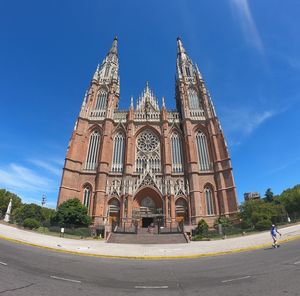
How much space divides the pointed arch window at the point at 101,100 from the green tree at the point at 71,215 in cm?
2397

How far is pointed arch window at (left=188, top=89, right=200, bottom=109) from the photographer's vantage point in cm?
4928

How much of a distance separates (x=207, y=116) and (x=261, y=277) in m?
41.9

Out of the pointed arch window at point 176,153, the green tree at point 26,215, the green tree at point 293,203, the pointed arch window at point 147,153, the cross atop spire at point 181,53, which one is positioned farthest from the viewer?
the cross atop spire at point 181,53

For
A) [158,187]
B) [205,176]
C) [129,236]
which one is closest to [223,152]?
[205,176]

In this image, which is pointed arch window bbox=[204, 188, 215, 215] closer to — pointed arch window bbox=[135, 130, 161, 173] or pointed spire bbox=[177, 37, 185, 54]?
pointed arch window bbox=[135, 130, 161, 173]

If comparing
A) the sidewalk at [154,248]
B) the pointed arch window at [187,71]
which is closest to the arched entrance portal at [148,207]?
the sidewalk at [154,248]

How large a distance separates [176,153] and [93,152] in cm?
1683

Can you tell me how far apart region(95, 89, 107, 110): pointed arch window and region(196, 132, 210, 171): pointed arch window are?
22079 millimetres

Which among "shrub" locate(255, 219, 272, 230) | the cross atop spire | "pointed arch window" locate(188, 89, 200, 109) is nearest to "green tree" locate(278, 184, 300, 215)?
"shrub" locate(255, 219, 272, 230)

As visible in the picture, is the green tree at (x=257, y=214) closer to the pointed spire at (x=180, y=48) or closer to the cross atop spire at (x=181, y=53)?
the cross atop spire at (x=181, y=53)

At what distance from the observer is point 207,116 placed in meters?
46.0

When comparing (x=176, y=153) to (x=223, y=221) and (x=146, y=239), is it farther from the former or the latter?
(x=146, y=239)

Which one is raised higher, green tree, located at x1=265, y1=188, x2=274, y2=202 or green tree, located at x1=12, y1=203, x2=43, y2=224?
green tree, located at x1=265, y1=188, x2=274, y2=202

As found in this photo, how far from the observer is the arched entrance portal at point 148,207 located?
37844mm
